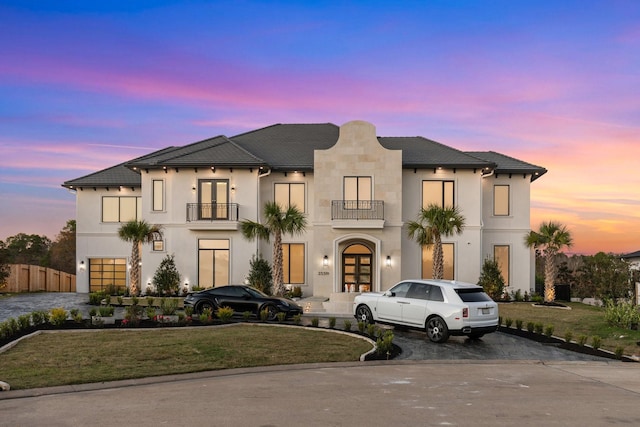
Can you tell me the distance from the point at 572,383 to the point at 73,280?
128ft

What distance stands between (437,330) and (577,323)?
799 cm

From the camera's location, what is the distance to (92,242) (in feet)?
112

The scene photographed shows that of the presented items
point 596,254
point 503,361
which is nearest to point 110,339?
point 503,361

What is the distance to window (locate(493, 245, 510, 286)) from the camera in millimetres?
32250

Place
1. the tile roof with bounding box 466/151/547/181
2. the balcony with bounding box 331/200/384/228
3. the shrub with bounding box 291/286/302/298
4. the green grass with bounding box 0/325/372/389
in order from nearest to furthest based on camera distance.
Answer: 1. the green grass with bounding box 0/325/372/389
2. the balcony with bounding box 331/200/384/228
3. the shrub with bounding box 291/286/302/298
4. the tile roof with bounding box 466/151/547/181

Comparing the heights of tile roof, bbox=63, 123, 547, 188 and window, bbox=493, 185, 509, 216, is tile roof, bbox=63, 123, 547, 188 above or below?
above

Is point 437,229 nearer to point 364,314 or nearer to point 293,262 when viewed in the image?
point 293,262

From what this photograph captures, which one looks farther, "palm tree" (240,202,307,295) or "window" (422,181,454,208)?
"window" (422,181,454,208)

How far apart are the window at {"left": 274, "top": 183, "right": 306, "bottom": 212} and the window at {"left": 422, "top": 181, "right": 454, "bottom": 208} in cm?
636

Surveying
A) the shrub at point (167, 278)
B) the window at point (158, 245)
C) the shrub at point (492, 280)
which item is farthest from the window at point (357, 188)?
the window at point (158, 245)

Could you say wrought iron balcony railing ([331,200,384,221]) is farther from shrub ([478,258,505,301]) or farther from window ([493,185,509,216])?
window ([493,185,509,216])

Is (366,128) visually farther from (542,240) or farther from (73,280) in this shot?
(73,280)

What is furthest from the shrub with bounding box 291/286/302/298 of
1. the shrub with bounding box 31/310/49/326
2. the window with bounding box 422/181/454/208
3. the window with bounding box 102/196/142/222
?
the shrub with bounding box 31/310/49/326

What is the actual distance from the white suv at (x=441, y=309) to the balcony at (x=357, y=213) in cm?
1200
